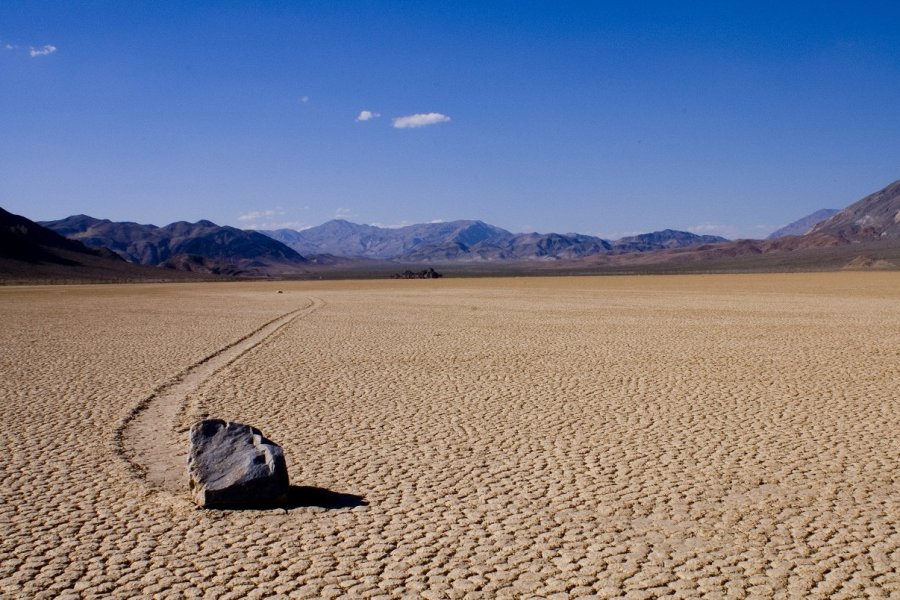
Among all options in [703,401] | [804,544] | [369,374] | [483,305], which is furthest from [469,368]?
[483,305]

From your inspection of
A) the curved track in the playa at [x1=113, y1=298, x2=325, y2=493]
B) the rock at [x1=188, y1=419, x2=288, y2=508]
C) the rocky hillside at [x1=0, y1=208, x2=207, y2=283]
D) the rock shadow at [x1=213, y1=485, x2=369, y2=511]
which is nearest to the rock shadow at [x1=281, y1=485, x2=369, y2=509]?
the rock shadow at [x1=213, y1=485, x2=369, y2=511]

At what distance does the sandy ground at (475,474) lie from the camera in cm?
439

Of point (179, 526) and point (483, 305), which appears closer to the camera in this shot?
point (179, 526)

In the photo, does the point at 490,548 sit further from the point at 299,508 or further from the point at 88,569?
the point at 88,569

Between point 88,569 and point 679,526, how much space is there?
11.8 feet

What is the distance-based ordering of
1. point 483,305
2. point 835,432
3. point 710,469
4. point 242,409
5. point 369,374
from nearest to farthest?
1. point 710,469
2. point 835,432
3. point 242,409
4. point 369,374
5. point 483,305

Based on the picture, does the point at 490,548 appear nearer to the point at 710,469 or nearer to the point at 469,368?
the point at 710,469

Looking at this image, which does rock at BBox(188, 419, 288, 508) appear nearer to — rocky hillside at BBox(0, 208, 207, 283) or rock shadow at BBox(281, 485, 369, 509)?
rock shadow at BBox(281, 485, 369, 509)

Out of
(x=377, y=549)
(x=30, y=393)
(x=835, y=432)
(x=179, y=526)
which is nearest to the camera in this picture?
(x=377, y=549)

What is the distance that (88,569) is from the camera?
448cm

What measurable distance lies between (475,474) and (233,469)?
1.95 meters

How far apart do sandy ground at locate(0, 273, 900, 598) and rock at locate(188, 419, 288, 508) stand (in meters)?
0.16

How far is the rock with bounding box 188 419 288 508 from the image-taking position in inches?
214

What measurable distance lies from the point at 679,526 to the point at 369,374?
7.26 metres
